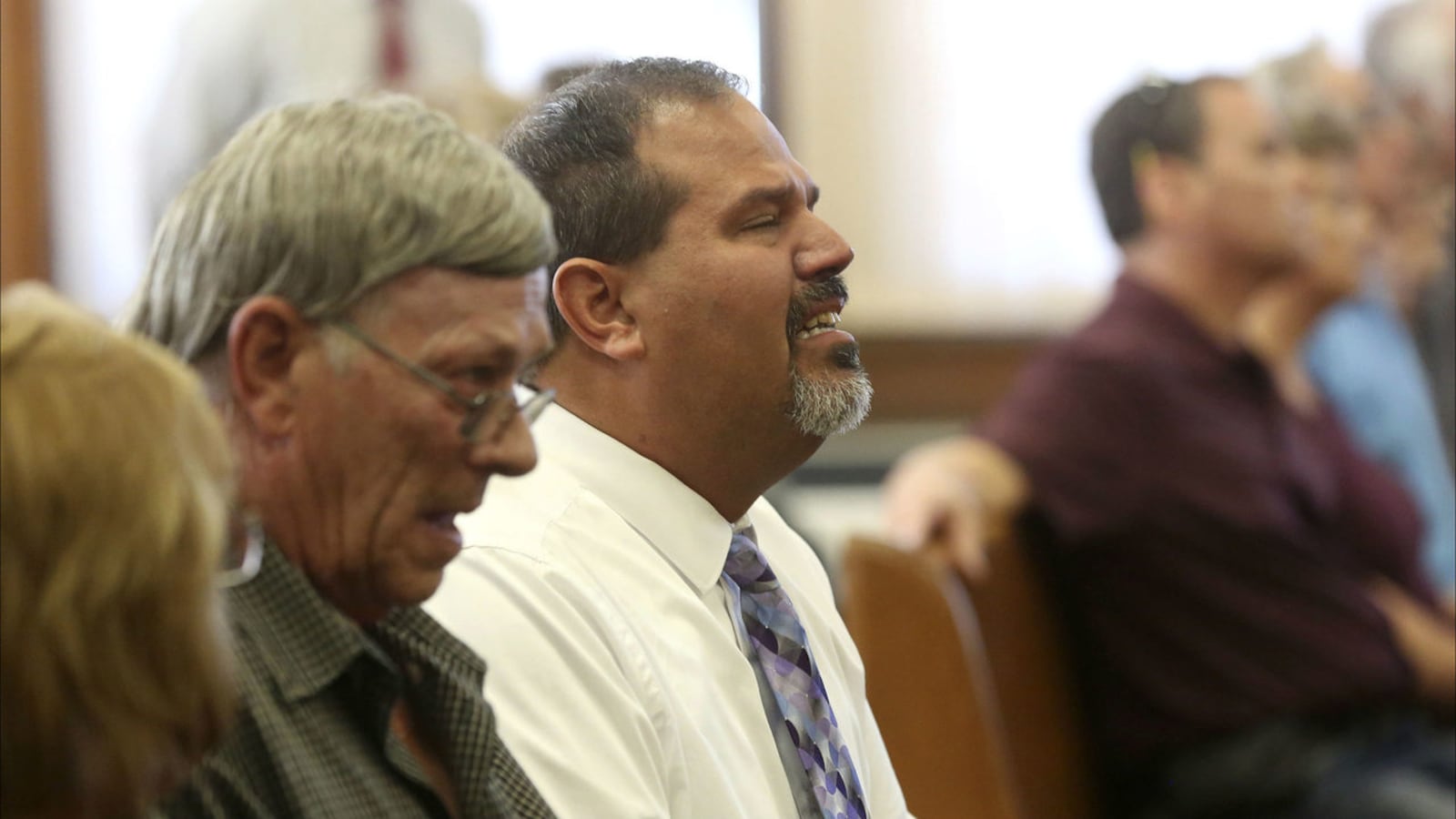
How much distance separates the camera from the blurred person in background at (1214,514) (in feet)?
8.53

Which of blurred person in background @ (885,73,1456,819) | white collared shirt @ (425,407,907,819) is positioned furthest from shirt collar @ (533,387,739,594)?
blurred person in background @ (885,73,1456,819)

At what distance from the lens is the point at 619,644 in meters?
1.36

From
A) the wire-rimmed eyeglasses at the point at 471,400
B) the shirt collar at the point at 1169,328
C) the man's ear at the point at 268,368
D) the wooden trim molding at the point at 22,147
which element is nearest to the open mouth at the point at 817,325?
the wire-rimmed eyeglasses at the point at 471,400

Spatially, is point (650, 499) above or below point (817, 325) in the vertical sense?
below

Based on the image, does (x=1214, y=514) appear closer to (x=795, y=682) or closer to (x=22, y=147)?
(x=795, y=682)

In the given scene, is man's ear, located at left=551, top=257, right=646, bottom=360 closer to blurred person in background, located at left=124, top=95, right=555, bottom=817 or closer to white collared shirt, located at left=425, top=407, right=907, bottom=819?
white collared shirt, located at left=425, top=407, right=907, bottom=819

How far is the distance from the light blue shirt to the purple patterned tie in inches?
81.9

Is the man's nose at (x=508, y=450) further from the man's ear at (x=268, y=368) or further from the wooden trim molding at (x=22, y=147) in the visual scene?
the wooden trim molding at (x=22, y=147)

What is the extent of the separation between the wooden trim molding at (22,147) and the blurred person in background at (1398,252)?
2561 mm

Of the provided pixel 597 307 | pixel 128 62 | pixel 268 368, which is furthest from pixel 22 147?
pixel 268 368

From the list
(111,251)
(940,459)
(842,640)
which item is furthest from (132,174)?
(842,640)

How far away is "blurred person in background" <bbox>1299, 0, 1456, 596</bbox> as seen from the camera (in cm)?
326

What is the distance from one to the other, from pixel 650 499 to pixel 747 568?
11 centimetres

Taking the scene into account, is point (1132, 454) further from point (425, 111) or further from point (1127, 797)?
point (425, 111)
